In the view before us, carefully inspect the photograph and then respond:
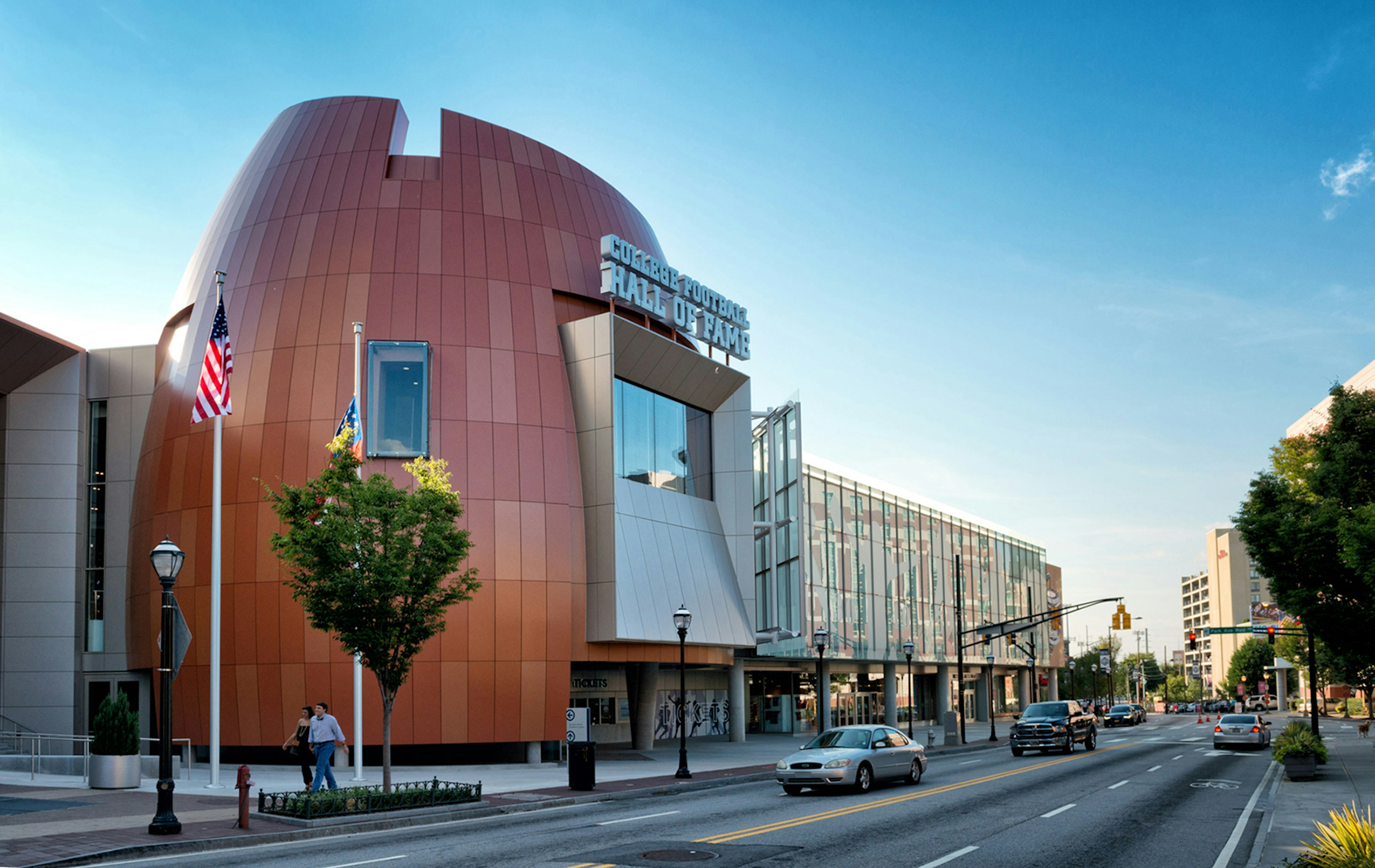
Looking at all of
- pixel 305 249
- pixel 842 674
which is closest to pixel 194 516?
pixel 305 249

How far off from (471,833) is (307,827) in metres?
2.87

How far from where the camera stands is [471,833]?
17.9 metres

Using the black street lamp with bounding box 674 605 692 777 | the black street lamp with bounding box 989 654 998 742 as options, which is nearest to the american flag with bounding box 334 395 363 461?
the black street lamp with bounding box 674 605 692 777

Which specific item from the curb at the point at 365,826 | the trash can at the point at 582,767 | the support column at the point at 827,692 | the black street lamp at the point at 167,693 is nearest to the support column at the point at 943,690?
the support column at the point at 827,692

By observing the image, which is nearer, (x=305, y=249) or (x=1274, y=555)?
(x=1274, y=555)

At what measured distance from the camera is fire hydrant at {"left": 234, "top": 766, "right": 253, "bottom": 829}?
1758 centimetres

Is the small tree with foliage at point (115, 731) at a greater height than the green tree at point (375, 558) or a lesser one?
lesser

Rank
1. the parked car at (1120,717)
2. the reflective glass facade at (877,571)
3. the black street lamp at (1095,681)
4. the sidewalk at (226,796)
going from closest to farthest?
1. the sidewalk at (226,796)
2. the reflective glass facade at (877,571)
3. the parked car at (1120,717)
4. the black street lamp at (1095,681)

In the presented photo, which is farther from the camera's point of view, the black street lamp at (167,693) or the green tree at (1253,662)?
the green tree at (1253,662)

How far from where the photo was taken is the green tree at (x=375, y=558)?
21406 millimetres

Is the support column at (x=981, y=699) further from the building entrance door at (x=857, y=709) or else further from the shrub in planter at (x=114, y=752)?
the shrub in planter at (x=114, y=752)

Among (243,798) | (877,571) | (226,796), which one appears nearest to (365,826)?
(243,798)

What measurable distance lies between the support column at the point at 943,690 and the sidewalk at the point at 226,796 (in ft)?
116

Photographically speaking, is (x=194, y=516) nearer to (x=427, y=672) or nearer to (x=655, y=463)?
(x=427, y=672)
